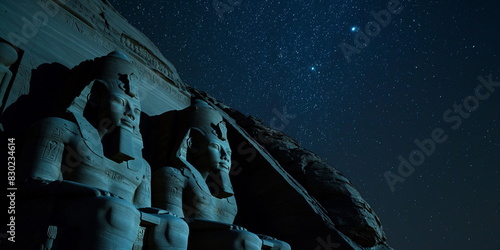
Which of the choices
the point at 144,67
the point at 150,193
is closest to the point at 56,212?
the point at 150,193

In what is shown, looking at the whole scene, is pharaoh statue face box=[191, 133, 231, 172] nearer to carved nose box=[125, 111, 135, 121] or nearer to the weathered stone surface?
the weathered stone surface

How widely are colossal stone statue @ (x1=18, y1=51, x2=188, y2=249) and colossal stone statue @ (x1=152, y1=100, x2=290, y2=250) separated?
0.95 feet

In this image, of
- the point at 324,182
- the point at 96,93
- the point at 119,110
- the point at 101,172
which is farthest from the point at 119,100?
the point at 324,182

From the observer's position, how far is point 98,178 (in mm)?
3744

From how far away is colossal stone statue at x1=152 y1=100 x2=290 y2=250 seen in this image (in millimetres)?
3740

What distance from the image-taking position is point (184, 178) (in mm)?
4590

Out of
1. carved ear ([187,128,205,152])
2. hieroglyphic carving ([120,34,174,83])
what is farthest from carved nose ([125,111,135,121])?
hieroglyphic carving ([120,34,174,83])

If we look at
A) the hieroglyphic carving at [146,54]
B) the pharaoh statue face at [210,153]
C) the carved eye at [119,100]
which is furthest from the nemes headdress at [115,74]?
the hieroglyphic carving at [146,54]

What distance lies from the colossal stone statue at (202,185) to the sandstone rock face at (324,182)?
163 centimetres

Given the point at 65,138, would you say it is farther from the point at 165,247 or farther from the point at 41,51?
the point at 41,51

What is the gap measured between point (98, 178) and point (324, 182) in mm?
3623

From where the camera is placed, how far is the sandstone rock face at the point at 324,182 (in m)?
5.67

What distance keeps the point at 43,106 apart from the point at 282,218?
122 inches

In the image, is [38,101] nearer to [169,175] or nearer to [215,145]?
[169,175]
